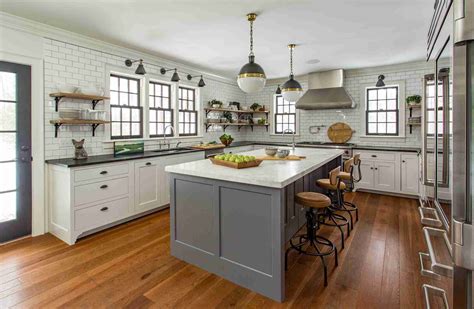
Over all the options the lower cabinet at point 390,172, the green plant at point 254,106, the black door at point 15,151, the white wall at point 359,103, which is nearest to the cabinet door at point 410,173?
the lower cabinet at point 390,172

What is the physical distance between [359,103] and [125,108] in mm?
4966

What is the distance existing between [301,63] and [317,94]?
1.04 meters

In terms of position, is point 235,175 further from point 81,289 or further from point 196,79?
point 196,79

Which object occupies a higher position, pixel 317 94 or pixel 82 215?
pixel 317 94

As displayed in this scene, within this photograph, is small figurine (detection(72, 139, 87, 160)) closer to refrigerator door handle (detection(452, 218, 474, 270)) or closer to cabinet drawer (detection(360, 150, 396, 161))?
refrigerator door handle (detection(452, 218, 474, 270))

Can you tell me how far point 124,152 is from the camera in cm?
425

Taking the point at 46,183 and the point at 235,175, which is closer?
the point at 235,175

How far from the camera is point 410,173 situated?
519 cm

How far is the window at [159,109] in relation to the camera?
511 centimetres

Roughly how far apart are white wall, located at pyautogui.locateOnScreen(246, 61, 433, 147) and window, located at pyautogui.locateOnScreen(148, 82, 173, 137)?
3086mm

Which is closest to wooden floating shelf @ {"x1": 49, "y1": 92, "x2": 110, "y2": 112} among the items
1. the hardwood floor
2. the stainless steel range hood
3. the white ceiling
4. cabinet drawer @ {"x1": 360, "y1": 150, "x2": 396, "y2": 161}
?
the white ceiling

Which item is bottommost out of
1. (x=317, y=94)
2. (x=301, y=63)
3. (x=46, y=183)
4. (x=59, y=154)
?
(x=46, y=183)

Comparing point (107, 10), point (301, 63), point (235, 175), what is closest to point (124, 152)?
point (107, 10)

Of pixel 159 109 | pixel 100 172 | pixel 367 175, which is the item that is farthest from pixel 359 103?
pixel 100 172
